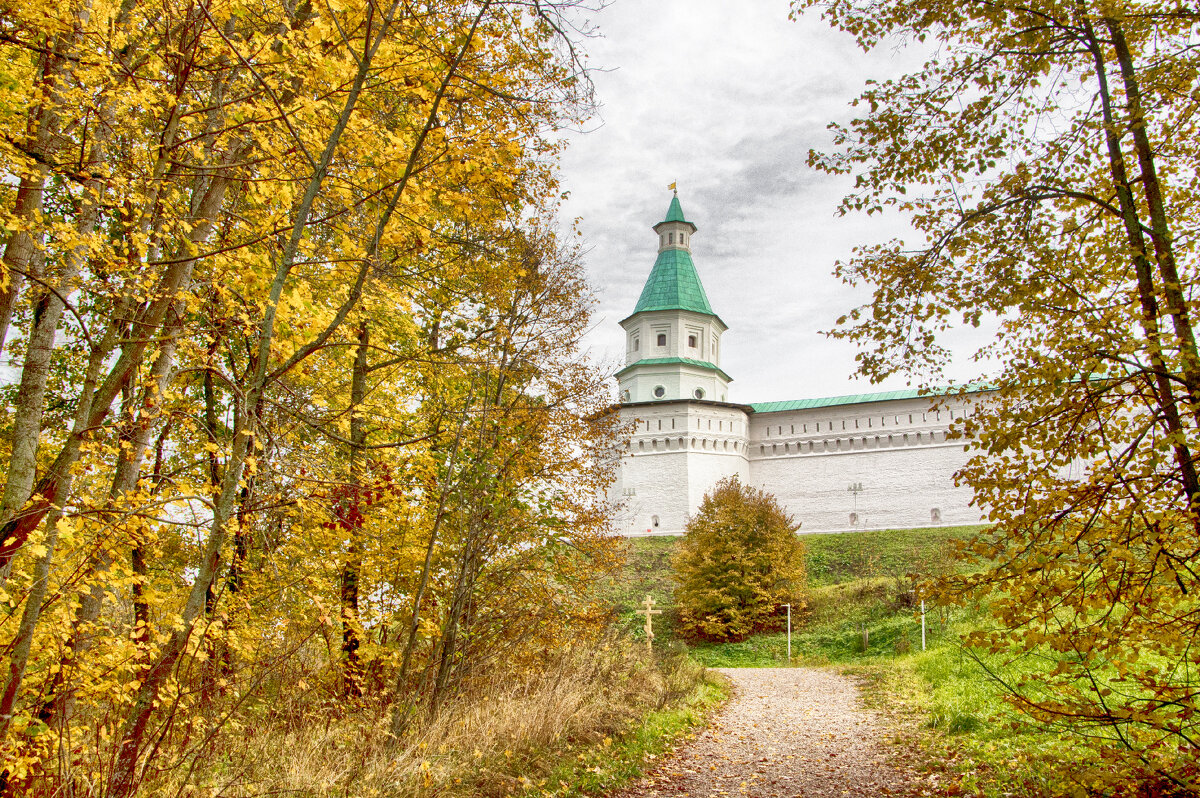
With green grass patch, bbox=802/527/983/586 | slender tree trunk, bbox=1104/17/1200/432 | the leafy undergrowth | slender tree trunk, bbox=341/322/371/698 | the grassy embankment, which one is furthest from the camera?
green grass patch, bbox=802/527/983/586

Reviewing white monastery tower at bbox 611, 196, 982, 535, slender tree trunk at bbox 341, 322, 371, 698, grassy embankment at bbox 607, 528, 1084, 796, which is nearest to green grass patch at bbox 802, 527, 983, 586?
grassy embankment at bbox 607, 528, 1084, 796

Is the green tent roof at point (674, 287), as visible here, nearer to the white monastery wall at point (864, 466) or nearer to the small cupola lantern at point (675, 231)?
the small cupola lantern at point (675, 231)

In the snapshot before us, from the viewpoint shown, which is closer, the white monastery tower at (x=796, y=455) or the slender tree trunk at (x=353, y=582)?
the slender tree trunk at (x=353, y=582)

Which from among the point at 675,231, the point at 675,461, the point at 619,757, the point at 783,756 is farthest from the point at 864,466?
the point at 619,757

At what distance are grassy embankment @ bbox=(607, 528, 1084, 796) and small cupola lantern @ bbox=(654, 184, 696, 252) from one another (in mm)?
17620

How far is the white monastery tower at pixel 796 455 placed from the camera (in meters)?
34.9

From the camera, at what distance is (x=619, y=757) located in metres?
6.19

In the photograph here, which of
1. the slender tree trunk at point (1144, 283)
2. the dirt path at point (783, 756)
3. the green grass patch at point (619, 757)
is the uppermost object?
the slender tree trunk at point (1144, 283)

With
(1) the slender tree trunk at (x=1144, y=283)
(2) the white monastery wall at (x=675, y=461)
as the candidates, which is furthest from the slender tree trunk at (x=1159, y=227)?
(2) the white monastery wall at (x=675, y=461)

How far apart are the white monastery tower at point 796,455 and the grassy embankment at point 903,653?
6.29ft

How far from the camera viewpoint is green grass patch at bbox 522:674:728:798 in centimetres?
533

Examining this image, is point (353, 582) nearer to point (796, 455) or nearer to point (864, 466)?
point (796, 455)

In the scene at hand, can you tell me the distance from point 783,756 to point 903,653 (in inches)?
408

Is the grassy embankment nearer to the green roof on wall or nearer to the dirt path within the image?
the dirt path
